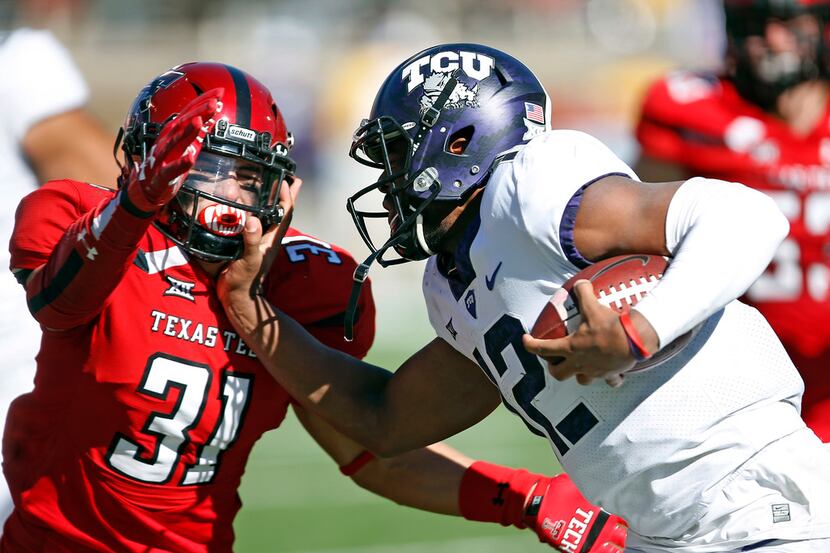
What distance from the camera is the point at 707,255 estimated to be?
78.2 inches

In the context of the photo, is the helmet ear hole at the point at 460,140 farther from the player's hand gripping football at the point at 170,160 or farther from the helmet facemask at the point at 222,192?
the player's hand gripping football at the point at 170,160

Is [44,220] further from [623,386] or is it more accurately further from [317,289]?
[623,386]

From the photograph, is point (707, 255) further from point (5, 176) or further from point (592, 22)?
point (592, 22)

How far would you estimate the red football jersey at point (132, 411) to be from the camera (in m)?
2.63

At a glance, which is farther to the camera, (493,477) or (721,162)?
(721,162)

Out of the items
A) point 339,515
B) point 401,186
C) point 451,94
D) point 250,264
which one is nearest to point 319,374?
point 250,264

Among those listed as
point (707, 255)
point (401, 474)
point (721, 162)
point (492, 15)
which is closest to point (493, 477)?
point (401, 474)

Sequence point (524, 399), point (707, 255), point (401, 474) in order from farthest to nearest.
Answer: point (401, 474) < point (524, 399) < point (707, 255)

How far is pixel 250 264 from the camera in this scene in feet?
8.82

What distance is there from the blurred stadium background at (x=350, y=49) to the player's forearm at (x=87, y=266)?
8.10 m

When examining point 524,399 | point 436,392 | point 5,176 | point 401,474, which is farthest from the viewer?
point 5,176

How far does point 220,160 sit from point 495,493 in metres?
1.12

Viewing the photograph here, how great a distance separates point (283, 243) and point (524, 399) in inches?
32.7

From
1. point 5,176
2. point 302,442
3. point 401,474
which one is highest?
point 5,176
